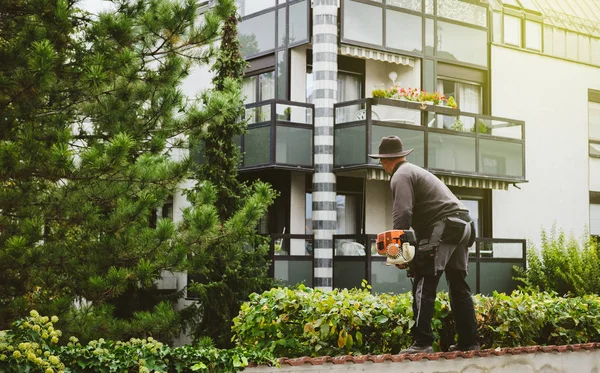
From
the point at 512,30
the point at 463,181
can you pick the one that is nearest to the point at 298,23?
the point at 463,181

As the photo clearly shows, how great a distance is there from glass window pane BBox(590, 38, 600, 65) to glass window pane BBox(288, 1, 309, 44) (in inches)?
440

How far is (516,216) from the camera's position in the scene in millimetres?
25719

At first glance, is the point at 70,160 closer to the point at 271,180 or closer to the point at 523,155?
the point at 271,180

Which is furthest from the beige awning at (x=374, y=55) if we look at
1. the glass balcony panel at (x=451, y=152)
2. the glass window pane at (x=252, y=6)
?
the glass window pane at (x=252, y=6)

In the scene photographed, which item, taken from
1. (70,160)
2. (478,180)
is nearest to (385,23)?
(478,180)

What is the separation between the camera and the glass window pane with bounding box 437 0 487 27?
2467cm

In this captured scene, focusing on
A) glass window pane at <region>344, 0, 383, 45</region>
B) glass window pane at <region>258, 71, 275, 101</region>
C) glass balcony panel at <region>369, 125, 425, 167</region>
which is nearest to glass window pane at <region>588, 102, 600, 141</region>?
glass balcony panel at <region>369, 125, 425, 167</region>

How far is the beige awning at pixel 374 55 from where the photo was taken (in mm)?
22391

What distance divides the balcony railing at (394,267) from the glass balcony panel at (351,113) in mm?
3007

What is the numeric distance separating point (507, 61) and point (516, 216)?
4729 millimetres

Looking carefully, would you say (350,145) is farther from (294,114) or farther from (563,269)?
(563,269)

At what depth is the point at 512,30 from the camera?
26438 millimetres

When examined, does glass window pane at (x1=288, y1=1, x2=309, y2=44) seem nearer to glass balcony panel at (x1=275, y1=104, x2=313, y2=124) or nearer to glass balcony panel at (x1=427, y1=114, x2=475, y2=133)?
glass balcony panel at (x1=275, y1=104, x2=313, y2=124)

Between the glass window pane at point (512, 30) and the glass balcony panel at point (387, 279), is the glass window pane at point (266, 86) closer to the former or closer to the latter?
the glass balcony panel at point (387, 279)
